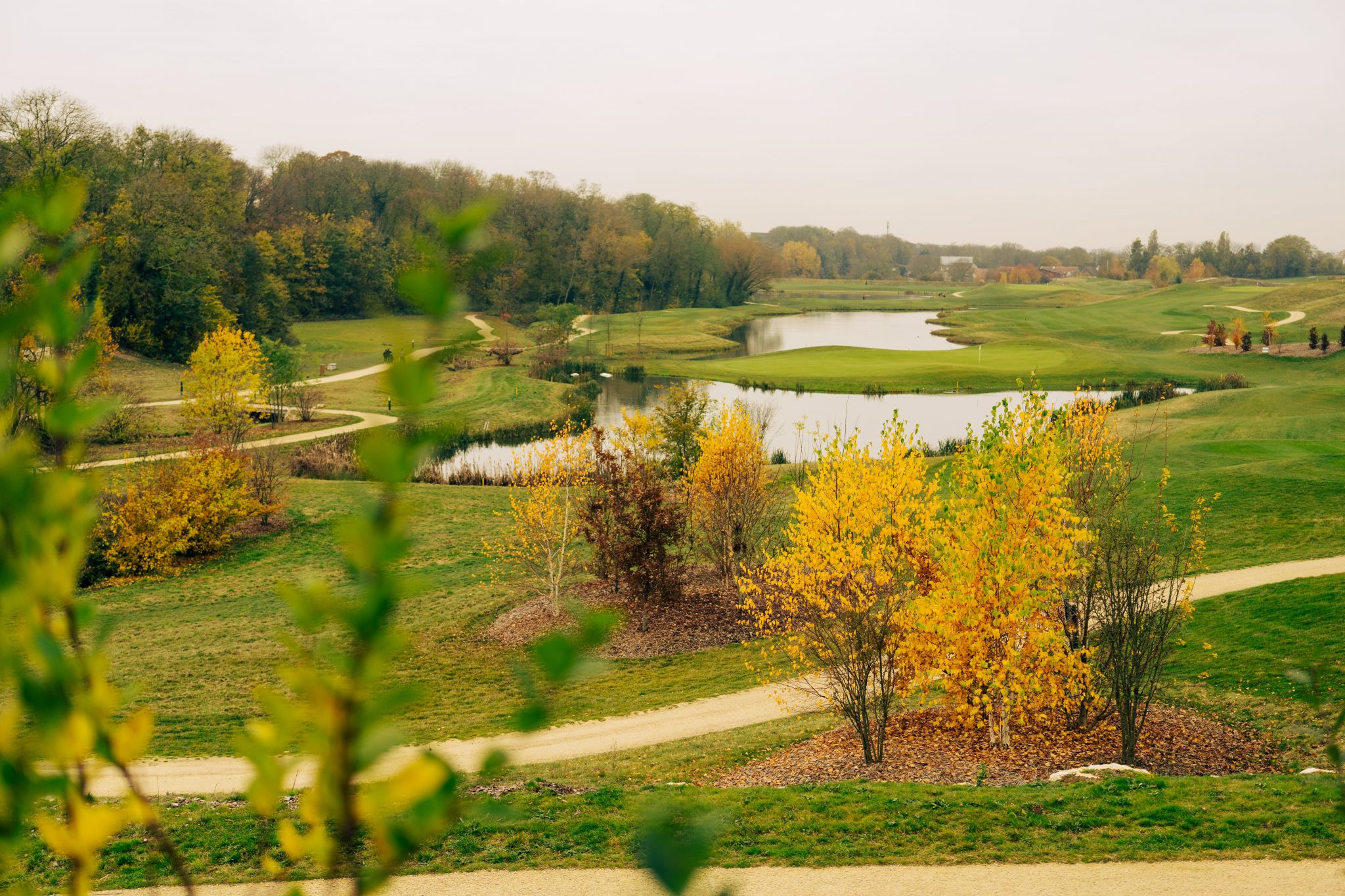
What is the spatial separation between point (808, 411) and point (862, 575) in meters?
38.3

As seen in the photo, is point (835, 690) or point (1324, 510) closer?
point (835, 690)

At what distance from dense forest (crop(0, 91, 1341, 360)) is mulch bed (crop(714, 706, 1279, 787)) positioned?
11.1 metres

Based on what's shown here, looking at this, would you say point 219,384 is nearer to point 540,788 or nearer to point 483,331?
point 540,788

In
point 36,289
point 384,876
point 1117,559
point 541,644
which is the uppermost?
point 36,289

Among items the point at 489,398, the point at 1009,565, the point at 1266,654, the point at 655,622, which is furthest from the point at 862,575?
the point at 489,398

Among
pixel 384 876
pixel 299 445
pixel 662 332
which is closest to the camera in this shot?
pixel 384 876

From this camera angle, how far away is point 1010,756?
13539mm

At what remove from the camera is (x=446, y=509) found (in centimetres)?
3138

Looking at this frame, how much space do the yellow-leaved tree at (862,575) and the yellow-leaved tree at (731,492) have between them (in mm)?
6158

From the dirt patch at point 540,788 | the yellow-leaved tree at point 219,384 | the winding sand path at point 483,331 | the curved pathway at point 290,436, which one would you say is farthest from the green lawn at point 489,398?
the dirt patch at point 540,788

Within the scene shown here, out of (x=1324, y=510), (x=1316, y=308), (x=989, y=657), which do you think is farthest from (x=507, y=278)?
(x=989, y=657)

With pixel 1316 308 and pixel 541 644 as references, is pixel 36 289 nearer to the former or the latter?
pixel 541 644

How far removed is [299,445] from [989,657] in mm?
32947

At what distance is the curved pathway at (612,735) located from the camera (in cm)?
1328
